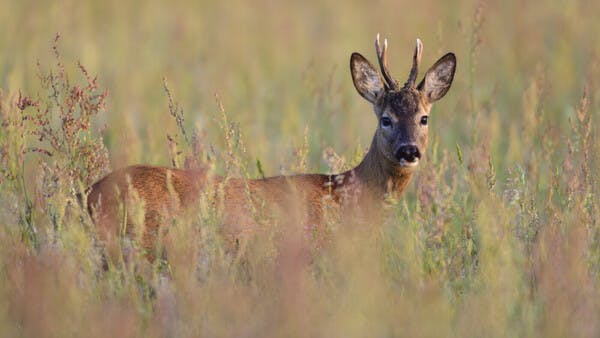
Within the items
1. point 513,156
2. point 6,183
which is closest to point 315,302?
point 6,183

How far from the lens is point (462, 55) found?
11.6 m

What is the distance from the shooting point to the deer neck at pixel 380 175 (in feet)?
21.7

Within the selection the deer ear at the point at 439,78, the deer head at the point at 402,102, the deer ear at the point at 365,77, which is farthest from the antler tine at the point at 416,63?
the deer ear at the point at 365,77

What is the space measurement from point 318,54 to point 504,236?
7782 mm

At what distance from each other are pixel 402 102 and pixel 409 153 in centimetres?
44

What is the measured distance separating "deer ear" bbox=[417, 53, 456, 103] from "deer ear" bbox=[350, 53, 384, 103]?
292mm

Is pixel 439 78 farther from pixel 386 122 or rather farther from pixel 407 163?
pixel 407 163

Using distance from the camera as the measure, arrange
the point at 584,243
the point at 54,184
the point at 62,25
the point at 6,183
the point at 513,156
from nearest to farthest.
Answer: the point at 584,243
the point at 54,184
the point at 6,183
the point at 513,156
the point at 62,25

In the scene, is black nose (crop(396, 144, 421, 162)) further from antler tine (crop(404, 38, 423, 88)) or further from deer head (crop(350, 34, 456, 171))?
antler tine (crop(404, 38, 423, 88))

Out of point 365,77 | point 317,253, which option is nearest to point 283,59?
point 365,77

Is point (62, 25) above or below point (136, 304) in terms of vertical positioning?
above

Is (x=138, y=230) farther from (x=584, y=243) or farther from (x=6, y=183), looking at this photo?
(x=584, y=243)

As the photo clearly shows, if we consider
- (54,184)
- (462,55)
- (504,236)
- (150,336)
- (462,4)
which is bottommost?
(150,336)

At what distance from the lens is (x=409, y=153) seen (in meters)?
6.35
